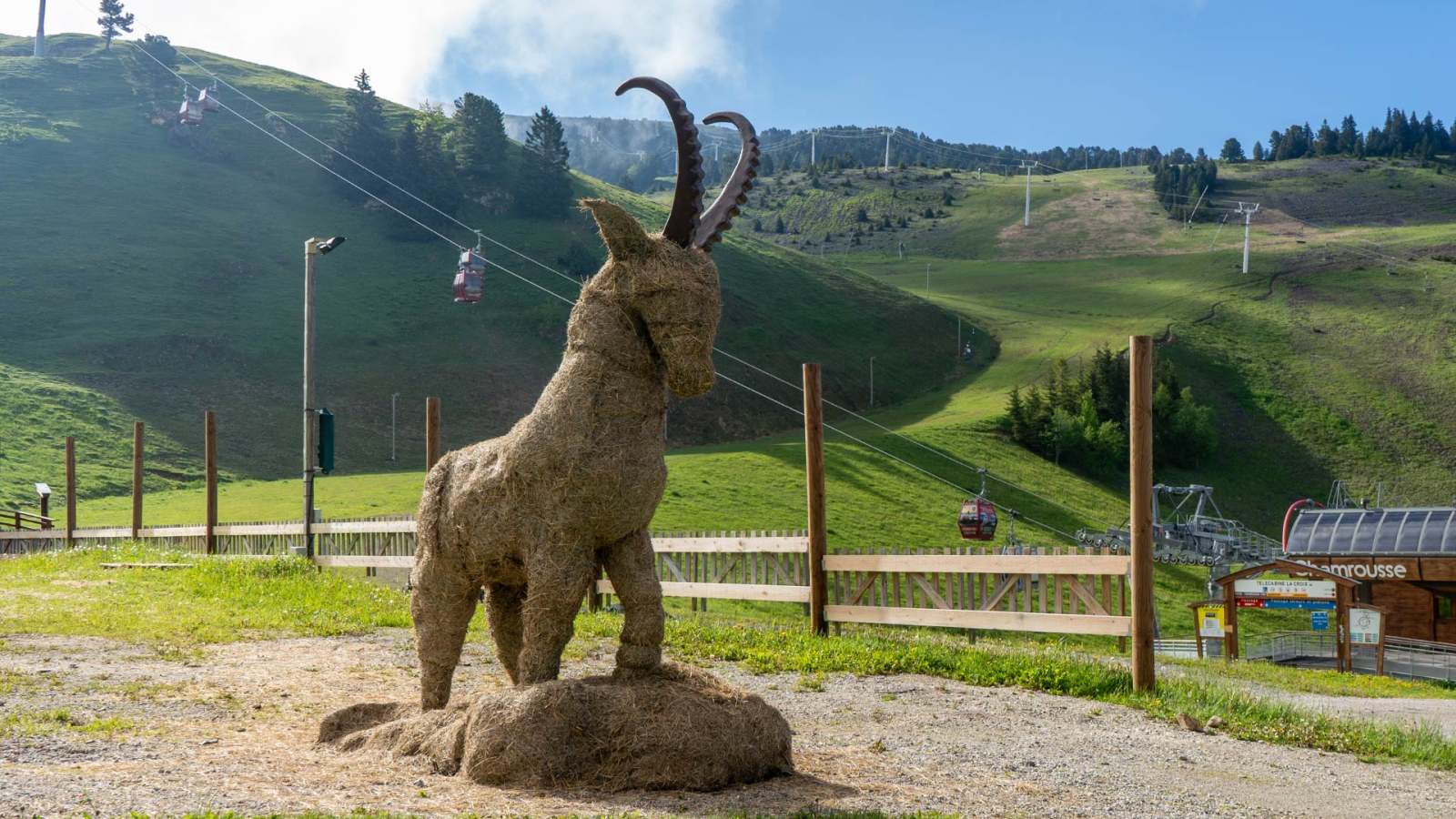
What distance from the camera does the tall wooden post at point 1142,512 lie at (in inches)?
379

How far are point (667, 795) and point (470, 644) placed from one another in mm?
7324

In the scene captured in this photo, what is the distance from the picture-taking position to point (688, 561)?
16625 mm

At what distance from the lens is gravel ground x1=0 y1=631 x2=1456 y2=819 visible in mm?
5758

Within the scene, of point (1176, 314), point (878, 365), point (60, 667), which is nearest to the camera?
point (60, 667)

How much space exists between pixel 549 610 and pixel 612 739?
0.85m

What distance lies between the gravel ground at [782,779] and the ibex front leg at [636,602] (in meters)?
0.96

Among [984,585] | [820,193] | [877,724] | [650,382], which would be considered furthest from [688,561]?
[820,193]

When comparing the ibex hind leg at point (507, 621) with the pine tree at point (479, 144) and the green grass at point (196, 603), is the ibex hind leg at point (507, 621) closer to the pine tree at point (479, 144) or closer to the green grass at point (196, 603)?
the green grass at point (196, 603)

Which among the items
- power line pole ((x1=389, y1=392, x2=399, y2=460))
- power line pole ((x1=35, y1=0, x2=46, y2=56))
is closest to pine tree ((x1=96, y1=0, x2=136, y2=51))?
power line pole ((x1=35, y1=0, x2=46, y2=56))

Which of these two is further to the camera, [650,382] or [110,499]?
[110,499]

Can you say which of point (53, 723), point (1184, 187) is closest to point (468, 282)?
point (53, 723)

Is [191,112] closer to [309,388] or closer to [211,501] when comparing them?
[211,501]

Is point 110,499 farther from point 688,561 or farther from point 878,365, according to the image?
point 878,365

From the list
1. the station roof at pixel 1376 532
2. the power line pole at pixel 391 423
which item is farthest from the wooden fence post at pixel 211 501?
the power line pole at pixel 391 423
